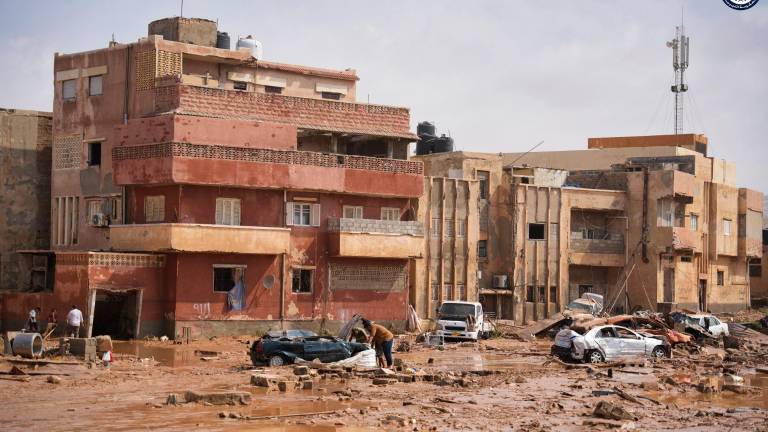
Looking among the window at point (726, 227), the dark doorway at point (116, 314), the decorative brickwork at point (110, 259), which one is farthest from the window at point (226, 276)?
the window at point (726, 227)

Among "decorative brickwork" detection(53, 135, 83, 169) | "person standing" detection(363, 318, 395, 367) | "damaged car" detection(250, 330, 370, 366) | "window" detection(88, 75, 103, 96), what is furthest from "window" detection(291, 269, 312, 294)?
"person standing" detection(363, 318, 395, 367)

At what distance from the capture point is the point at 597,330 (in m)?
34.1

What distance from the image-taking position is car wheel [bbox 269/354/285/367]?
98.6 ft

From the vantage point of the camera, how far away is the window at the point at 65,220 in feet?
148

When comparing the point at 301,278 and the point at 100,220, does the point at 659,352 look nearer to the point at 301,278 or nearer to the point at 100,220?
the point at 301,278

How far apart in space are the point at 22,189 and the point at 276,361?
21.2 m

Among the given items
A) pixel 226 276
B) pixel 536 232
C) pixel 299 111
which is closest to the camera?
pixel 226 276

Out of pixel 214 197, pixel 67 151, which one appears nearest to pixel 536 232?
pixel 214 197

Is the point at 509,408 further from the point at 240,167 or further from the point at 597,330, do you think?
the point at 240,167

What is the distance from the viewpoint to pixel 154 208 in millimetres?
41125

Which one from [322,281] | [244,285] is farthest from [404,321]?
[244,285]

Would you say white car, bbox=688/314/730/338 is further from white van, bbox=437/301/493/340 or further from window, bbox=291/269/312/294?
window, bbox=291/269/312/294

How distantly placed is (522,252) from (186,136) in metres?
18.6

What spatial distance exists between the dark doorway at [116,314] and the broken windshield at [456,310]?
1142cm
